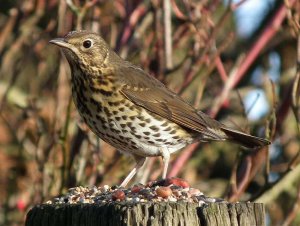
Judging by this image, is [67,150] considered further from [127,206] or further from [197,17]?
[127,206]

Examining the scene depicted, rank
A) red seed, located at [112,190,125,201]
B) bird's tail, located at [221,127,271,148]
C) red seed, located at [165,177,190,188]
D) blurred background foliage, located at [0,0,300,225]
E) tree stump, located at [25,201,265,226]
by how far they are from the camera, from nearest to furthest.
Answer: tree stump, located at [25,201,265,226], red seed, located at [112,190,125,201], red seed, located at [165,177,190,188], bird's tail, located at [221,127,271,148], blurred background foliage, located at [0,0,300,225]

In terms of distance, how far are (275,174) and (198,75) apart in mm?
2628

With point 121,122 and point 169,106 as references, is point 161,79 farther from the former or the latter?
point 121,122

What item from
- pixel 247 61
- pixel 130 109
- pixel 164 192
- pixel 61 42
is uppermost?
pixel 247 61

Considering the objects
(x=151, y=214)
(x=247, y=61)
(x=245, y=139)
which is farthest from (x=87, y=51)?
(x=151, y=214)

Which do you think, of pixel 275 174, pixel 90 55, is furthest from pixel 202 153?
pixel 90 55

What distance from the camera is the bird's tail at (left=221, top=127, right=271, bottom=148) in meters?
6.49

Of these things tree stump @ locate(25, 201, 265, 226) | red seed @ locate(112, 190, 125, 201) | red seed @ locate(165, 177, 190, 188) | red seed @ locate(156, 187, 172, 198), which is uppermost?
red seed @ locate(165, 177, 190, 188)

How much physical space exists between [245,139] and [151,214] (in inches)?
110

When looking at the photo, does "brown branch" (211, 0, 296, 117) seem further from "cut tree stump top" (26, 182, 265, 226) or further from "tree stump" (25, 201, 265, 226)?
"tree stump" (25, 201, 265, 226)

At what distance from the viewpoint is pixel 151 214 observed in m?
4.05

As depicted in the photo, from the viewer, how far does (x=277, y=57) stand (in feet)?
33.8

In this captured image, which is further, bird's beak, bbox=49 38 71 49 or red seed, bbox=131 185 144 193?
bird's beak, bbox=49 38 71 49

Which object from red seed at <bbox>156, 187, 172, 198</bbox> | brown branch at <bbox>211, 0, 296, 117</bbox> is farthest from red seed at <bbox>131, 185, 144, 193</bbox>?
brown branch at <bbox>211, 0, 296, 117</bbox>
